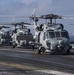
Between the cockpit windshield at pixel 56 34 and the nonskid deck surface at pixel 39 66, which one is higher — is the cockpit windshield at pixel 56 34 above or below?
above

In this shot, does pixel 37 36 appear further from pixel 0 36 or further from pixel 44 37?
pixel 0 36

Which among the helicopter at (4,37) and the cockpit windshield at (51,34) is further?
the helicopter at (4,37)

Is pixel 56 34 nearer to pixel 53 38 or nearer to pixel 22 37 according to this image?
pixel 53 38

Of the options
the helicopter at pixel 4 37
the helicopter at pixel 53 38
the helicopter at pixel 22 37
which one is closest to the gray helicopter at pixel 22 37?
the helicopter at pixel 22 37

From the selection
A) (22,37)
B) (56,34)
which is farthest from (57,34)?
(22,37)

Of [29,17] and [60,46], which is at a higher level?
[29,17]

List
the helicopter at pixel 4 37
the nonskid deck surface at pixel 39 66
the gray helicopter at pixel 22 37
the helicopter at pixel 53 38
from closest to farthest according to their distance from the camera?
the nonskid deck surface at pixel 39 66 < the helicopter at pixel 53 38 < the gray helicopter at pixel 22 37 < the helicopter at pixel 4 37

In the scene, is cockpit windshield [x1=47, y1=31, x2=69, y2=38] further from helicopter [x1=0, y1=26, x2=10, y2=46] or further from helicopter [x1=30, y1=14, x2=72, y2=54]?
helicopter [x1=0, y1=26, x2=10, y2=46]

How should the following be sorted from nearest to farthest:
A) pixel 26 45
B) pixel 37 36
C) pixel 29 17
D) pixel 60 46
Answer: pixel 60 46 → pixel 37 36 → pixel 29 17 → pixel 26 45

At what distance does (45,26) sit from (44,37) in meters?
1.59

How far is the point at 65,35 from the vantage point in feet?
115

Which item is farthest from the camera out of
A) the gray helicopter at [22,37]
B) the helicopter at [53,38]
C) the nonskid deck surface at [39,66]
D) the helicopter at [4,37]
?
the helicopter at [4,37]

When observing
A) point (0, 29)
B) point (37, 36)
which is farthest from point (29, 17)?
point (0, 29)

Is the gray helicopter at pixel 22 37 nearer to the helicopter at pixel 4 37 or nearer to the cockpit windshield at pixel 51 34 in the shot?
the helicopter at pixel 4 37
